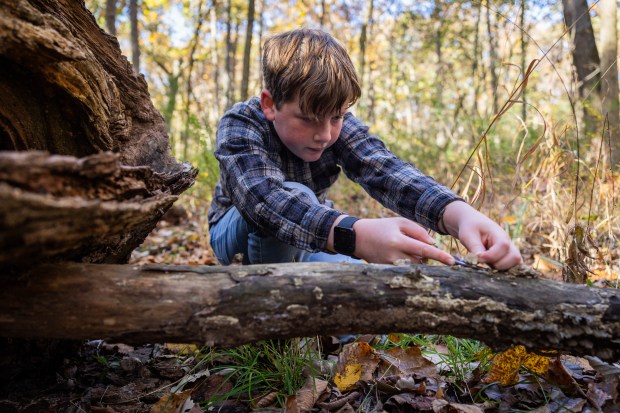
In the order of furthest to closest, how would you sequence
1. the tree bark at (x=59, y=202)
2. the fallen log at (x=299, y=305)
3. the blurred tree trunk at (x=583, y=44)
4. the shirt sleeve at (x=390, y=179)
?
the blurred tree trunk at (x=583, y=44) < the shirt sleeve at (x=390, y=179) < the fallen log at (x=299, y=305) < the tree bark at (x=59, y=202)

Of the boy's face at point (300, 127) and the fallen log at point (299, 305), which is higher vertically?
the boy's face at point (300, 127)

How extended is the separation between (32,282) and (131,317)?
0.80ft

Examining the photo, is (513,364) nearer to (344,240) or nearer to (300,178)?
(344,240)

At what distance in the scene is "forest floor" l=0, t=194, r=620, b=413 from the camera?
1461 millimetres

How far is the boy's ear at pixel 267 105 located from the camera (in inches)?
84.6

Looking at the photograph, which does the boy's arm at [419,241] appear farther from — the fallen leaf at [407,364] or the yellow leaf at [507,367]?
the fallen leaf at [407,364]

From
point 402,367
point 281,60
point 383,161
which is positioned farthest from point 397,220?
point 281,60

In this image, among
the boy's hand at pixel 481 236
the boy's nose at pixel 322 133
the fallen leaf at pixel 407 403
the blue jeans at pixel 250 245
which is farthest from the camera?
the blue jeans at pixel 250 245

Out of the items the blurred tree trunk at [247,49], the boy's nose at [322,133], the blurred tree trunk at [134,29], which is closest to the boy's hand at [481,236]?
the boy's nose at [322,133]

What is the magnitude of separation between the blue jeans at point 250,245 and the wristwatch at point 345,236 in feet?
1.99

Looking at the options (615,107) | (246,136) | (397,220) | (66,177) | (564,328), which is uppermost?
(615,107)

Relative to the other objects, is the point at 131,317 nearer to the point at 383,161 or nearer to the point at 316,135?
the point at 316,135

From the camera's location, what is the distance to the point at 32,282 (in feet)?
3.55

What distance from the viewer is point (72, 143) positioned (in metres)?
1.54
